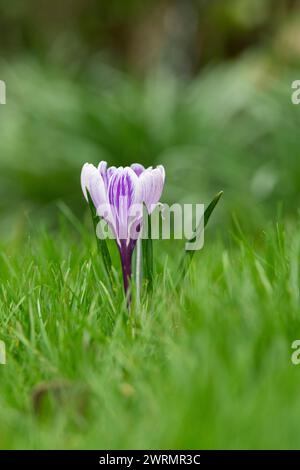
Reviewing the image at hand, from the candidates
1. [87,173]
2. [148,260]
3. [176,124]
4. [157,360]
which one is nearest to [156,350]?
[157,360]

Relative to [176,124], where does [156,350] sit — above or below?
below

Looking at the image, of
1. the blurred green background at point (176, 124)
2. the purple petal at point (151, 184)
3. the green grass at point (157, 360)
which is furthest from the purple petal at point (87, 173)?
the blurred green background at point (176, 124)

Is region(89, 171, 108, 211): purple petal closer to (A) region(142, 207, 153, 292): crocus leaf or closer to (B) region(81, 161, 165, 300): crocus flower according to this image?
(B) region(81, 161, 165, 300): crocus flower

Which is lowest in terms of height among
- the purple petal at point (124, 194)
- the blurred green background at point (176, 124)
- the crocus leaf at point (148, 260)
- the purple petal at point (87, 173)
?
the crocus leaf at point (148, 260)

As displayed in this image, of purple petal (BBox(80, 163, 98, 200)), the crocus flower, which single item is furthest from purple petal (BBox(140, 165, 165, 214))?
purple petal (BBox(80, 163, 98, 200))

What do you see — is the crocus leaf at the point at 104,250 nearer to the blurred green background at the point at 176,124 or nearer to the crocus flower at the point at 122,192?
the crocus flower at the point at 122,192

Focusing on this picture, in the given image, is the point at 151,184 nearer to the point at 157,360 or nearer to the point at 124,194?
the point at 124,194

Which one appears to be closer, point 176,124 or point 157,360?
point 157,360
